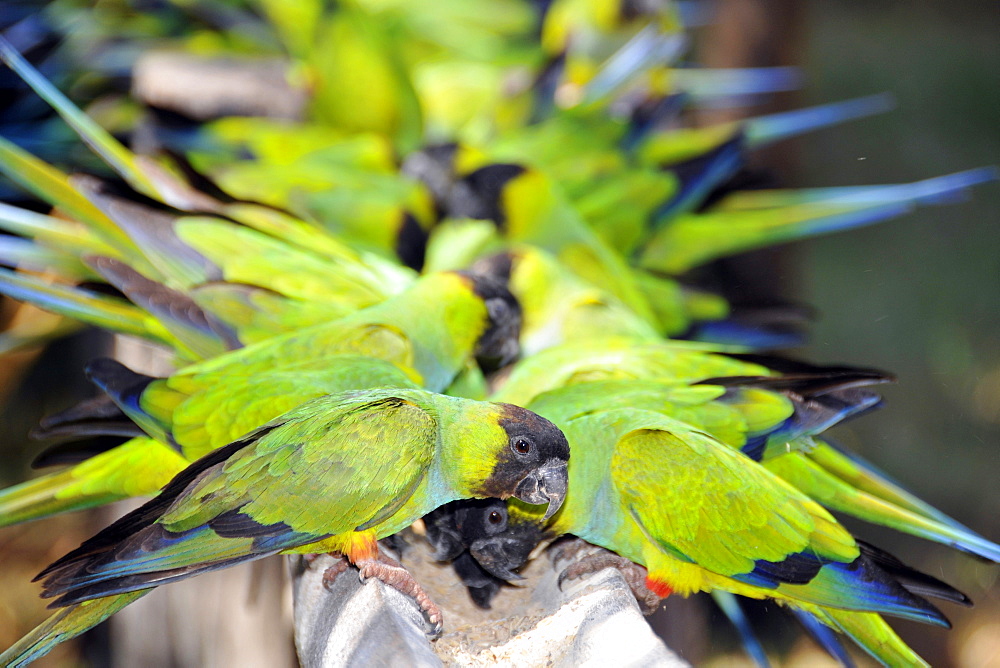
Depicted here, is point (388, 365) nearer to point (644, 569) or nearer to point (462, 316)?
point (462, 316)

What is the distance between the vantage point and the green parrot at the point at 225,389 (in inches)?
44.0

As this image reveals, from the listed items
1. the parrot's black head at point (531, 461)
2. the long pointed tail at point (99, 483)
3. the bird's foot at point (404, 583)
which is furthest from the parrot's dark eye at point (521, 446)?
the long pointed tail at point (99, 483)

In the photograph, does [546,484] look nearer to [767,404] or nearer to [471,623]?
[471,623]

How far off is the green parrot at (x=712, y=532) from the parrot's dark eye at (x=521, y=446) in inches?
4.7

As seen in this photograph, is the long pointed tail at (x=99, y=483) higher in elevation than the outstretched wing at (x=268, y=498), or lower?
lower

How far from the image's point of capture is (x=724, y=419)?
4.09 feet

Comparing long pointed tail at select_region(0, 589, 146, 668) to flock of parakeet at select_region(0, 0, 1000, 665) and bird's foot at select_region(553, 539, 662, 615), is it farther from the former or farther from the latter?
bird's foot at select_region(553, 539, 662, 615)

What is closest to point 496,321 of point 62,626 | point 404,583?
point 404,583

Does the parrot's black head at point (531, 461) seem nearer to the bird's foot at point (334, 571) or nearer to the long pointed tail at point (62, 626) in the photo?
the bird's foot at point (334, 571)

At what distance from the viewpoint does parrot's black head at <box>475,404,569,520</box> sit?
107 cm

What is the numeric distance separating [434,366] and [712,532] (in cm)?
60

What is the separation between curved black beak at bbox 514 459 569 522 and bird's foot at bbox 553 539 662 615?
13 cm

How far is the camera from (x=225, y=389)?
1160mm

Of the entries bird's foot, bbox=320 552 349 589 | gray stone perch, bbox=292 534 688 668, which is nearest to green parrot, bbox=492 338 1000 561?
gray stone perch, bbox=292 534 688 668
